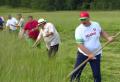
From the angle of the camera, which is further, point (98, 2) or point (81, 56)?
point (98, 2)

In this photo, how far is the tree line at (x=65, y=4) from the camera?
110 meters

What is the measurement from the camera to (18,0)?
129 m

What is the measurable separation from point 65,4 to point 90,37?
349ft

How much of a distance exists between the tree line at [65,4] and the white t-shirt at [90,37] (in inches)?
3862

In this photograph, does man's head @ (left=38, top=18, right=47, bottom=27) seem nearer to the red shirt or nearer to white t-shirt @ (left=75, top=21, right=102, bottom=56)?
white t-shirt @ (left=75, top=21, right=102, bottom=56)

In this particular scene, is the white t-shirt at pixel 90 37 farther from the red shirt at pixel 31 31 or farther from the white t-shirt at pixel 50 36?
the red shirt at pixel 31 31

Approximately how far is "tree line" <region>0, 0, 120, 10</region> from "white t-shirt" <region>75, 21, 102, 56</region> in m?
98.1

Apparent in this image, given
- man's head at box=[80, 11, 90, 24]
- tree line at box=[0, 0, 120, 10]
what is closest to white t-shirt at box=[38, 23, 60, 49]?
man's head at box=[80, 11, 90, 24]

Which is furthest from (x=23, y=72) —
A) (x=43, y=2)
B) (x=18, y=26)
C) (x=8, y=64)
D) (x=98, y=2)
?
(x=43, y=2)

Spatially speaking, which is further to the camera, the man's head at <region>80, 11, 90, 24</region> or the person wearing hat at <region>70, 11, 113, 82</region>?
the person wearing hat at <region>70, 11, 113, 82</region>

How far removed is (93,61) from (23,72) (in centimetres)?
206

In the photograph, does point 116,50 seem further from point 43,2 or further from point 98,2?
point 43,2

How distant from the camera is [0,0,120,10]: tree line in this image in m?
110

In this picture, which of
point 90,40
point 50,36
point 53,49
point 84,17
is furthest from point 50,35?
point 84,17
